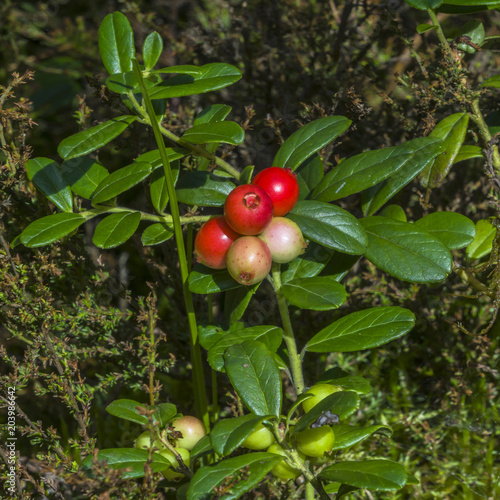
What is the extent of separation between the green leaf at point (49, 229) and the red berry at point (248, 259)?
379 mm

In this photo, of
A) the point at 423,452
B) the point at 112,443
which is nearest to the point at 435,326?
the point at 423,452

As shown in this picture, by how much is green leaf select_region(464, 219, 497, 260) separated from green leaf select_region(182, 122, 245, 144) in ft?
2.65

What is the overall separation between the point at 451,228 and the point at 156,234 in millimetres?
699

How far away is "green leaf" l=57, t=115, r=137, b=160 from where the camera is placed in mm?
1202

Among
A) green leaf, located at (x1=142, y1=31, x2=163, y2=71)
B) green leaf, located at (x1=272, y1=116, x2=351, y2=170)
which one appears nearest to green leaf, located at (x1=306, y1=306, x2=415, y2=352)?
green leaf, located at (x1=272, y1=116, x2=351, y2=170)

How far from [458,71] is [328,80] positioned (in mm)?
819

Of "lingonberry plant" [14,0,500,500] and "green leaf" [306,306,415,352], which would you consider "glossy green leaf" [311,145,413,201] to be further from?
"green leaf" [306,306,415,352]

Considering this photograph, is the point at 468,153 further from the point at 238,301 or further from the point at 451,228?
the point at 238,301

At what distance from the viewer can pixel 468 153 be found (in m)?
1.58

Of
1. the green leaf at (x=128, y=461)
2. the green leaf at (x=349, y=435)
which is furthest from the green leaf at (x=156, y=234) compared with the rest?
the green leaf at (x=349, y=435)

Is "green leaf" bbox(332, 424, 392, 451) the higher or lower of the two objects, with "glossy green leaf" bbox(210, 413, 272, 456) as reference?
lower

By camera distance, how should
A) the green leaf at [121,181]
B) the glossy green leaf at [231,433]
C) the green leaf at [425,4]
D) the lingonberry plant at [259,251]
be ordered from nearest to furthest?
the glossy green leaf at [231,433] → the lingonberry plant at [259,251] → the green leaf at [121,181] → the green leaf at [425,4]

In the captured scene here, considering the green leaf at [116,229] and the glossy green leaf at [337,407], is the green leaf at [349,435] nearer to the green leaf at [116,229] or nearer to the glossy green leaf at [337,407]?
the glossy green leaf at [337,407]

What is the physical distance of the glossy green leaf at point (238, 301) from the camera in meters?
1.32
